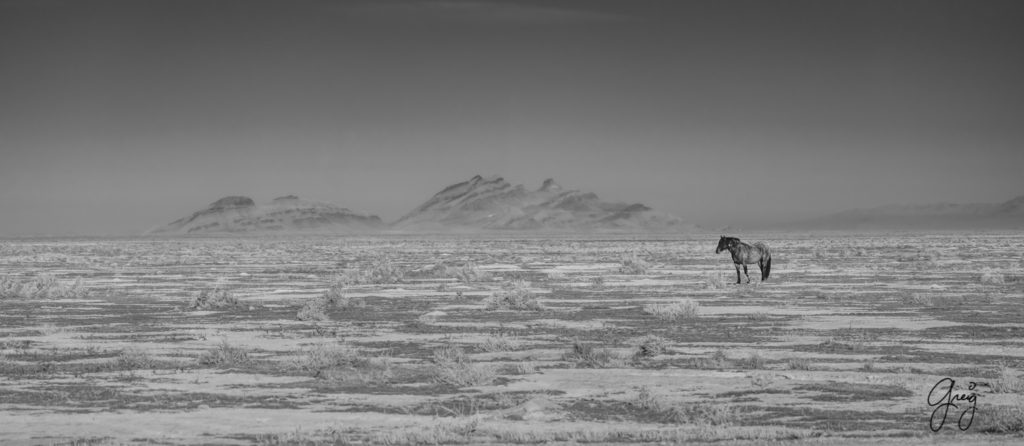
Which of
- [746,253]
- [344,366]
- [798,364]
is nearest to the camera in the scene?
[798,364]

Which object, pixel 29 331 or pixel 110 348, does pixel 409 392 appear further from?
pixel 29 331

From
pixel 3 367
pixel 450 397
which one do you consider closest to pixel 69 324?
pixel 3 367

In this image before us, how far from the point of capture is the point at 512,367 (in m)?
15.7

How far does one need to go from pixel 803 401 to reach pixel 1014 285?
23.6m

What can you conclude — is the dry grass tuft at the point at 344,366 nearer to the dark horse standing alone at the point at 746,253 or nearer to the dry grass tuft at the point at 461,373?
the dry grass tuft at the point at 461,373

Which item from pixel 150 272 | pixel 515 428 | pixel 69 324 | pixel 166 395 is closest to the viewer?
pixel 515 428

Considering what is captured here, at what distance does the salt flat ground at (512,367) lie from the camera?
11.2 meters

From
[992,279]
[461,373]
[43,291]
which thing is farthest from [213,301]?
[992,279]

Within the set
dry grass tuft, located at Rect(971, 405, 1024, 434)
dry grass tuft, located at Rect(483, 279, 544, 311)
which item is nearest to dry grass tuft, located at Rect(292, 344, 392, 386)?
dry grass tuft, located at Rect(971, 405, 1024, 434)

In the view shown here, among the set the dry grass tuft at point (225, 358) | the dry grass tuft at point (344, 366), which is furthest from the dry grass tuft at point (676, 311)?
the dry grass tuft at point (225, 358)

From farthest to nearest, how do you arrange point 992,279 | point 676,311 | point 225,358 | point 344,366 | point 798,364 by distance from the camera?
point 992,279
point 676,311
point 225,358
point 344,366
point 798,364

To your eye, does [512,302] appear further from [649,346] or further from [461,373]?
[461,373]

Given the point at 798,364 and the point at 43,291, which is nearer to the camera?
the point at 798,364

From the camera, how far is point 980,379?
45.7 feet
